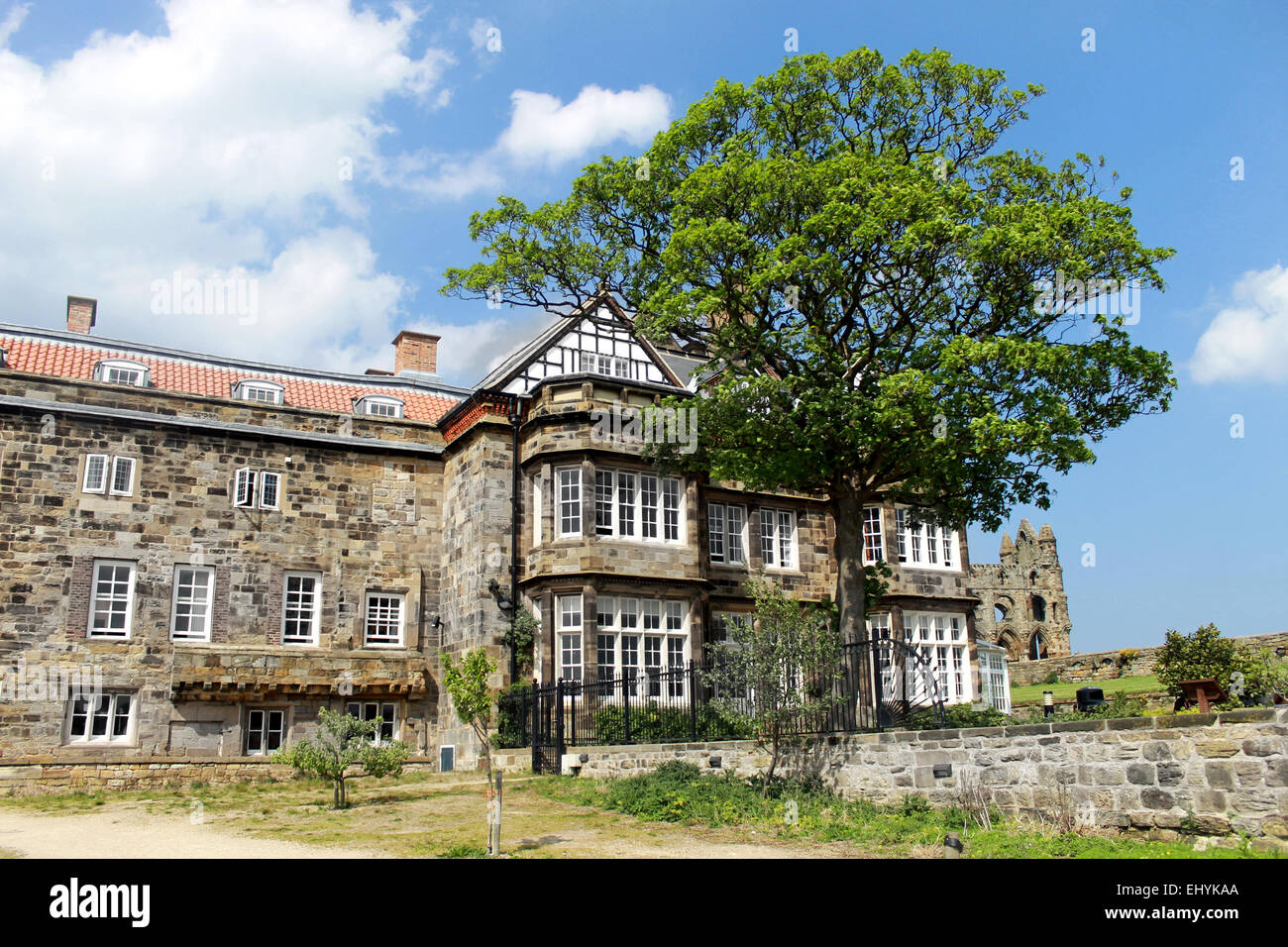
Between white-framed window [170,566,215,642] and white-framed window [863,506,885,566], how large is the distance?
1771 centimetres

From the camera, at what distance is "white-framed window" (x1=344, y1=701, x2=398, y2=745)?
2472cm

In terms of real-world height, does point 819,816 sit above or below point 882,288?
below

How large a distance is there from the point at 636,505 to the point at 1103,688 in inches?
707

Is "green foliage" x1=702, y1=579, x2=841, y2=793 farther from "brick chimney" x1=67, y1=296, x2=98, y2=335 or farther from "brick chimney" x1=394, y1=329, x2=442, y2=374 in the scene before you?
"brick chimney" x1=67, y1=296, x2=98, y2=335

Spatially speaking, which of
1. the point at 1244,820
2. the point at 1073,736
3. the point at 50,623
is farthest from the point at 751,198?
the point at 50,623

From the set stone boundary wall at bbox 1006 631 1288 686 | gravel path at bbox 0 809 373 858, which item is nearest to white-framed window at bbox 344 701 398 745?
gravel path at bbox 0 809 373 858

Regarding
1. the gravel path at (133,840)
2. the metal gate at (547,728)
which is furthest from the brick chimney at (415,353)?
the gravel path at (133,840)

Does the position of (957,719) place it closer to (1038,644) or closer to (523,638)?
(523,638)

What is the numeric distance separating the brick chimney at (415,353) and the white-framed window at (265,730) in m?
12.1

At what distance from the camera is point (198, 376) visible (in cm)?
2731

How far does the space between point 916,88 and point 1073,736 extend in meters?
12.9

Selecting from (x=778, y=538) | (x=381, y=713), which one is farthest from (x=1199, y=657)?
(x=381, y=713)

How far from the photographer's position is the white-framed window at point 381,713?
24.7 metres

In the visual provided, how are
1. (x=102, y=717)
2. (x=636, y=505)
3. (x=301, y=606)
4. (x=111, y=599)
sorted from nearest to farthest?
1. (x=102, y=717)
2. (x=111, y=599)
3. (x=636, y=505)
4. (x=301, y=606)
